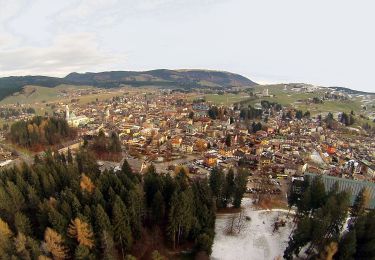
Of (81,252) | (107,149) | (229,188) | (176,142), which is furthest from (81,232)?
(176,142)

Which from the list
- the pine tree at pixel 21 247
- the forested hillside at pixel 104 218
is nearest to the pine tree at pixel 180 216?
the forested hillside at pixel 104 218

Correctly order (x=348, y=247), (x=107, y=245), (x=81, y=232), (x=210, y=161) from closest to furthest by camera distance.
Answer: (x=348, y=247)
(x=107, y=245)
(x=81, y=232)
(x=210, y=161)

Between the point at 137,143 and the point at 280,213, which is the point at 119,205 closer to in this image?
the point at 280,213

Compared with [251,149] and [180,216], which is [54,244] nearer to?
[180,216]

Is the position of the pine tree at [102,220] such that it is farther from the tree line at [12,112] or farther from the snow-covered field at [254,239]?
the tree line at [12,112]

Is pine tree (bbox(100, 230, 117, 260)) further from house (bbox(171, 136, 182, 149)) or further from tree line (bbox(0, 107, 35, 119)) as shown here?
tree line (bbox(0, 107, 35, 119))

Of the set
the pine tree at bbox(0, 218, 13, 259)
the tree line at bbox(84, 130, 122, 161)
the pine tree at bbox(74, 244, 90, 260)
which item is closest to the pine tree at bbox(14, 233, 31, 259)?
the pine tree at bbox(0, 218, 13, 259)
